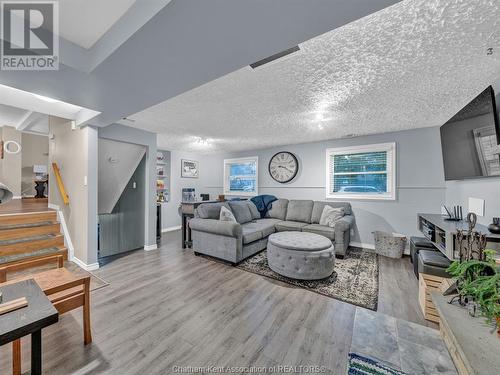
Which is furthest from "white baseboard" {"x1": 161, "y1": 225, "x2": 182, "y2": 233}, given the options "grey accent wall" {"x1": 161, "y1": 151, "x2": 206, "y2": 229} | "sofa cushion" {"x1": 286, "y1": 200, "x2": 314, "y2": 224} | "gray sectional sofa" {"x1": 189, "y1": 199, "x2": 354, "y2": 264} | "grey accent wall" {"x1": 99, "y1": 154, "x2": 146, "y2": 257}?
"sofa cushion" {"x1": 286, "y1": 200, "x2": 314, "y2": 224}

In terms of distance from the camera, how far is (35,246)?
9.96 feet

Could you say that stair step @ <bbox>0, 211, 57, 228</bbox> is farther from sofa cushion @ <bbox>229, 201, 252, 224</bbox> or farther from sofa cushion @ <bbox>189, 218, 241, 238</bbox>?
sofa cushion @ <bbox>229, 201, 252, 224</bbox>

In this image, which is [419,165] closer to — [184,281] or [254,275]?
[254,275]

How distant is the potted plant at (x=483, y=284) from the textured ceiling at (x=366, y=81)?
5.04ft

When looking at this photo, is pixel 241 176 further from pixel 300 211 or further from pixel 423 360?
pixel 423 360

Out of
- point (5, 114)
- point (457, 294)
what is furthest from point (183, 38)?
point (5, 114)

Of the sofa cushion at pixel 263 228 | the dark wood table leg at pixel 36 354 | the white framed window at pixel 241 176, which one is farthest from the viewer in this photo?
the white framed window at pixel 241 176

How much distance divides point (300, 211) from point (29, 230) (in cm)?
495

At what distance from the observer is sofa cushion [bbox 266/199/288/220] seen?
15.7ft

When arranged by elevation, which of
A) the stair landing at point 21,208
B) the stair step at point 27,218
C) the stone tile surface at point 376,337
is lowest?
the stone tile surface at point 376,337

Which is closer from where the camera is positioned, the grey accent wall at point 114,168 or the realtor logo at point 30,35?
the realtor logo at point 30,35

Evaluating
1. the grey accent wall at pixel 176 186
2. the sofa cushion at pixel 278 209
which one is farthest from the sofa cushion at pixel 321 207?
the grey accent wall at pixel 176 186

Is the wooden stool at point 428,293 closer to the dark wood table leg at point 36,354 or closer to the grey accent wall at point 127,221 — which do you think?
the dark wood table leg at point 36,354

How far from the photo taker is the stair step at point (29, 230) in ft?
9.46
